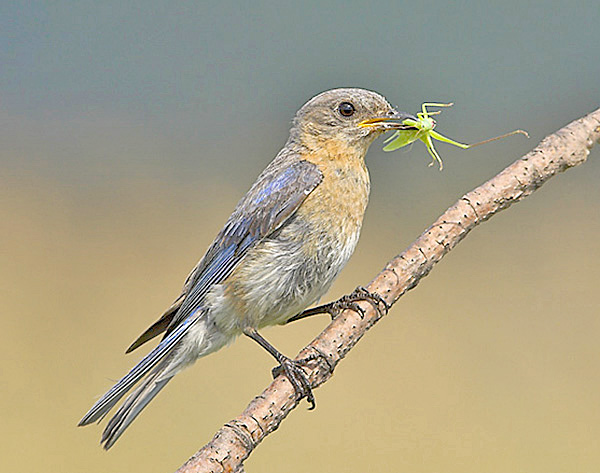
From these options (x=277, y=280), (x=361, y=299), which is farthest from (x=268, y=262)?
(x=361, y=299)

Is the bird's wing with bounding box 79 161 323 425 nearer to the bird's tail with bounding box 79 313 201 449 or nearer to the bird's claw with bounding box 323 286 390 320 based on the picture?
the bird's tail with bounding box 79 313 201 449

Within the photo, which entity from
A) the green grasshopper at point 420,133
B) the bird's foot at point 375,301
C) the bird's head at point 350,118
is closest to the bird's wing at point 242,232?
the bird's head at point 350,118

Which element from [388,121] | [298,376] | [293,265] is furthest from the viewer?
[388,121]

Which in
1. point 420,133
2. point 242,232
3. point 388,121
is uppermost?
point 388,121

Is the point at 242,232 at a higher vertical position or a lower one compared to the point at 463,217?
higher

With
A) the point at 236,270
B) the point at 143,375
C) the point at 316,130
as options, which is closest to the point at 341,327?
the point at 236,270

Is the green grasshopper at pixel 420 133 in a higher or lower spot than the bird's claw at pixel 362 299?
higher

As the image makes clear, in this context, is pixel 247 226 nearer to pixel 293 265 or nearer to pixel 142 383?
pixel 293 265

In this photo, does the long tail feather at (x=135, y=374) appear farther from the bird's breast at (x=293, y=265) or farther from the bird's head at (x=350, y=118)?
the bird's head at (x=350, y=118)
